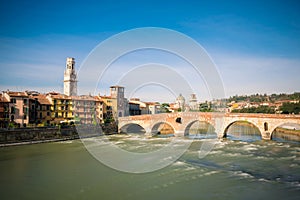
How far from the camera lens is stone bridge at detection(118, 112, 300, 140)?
20812mm

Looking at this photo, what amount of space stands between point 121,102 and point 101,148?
18.9m

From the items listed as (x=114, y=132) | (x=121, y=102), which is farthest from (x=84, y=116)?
(x=121, y=102)

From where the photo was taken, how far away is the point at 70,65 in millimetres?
34688

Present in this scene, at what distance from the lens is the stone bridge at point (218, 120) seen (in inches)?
819

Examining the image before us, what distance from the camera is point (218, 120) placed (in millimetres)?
24188

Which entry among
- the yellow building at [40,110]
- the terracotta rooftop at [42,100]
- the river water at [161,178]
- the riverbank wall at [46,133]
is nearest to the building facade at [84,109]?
the riverbank wall at [46,133]

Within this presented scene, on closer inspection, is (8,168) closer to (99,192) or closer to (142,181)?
(99,192)

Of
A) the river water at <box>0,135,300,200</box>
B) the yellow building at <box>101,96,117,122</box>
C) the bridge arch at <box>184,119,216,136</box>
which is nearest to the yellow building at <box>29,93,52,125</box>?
the yellow building at <box>101,96,117,122</box>

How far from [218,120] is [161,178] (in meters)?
14.6

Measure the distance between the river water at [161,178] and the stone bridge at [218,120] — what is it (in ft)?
17.1

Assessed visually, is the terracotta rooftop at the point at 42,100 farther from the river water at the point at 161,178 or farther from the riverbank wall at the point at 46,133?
the river water at the point at 161,178

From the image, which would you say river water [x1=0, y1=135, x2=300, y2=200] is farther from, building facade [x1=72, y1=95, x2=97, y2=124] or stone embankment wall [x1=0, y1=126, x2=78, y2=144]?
building facade [x1=72, y1=95, x2=97, y2=124]

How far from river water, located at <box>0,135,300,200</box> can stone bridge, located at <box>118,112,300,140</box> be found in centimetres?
521

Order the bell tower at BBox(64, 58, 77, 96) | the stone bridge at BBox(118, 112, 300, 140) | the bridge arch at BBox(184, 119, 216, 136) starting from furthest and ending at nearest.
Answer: the bell tower at BBox(64, 58, 77, 96), the bridge arch at BBox(184, 119, 216, 136), the stone bridge at BBox(118, 112, 300, 140)
